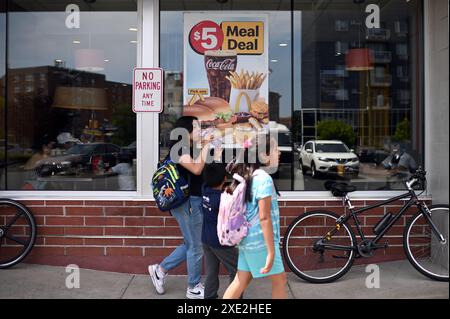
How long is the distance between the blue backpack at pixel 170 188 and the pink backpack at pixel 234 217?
97 centimetres

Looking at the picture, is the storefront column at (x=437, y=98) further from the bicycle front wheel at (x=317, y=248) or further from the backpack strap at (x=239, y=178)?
the backpack strap at (x=239, y=178)

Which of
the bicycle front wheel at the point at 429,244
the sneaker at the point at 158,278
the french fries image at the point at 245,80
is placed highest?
the french fries image at the point at 245,80

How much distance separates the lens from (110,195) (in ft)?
22.5

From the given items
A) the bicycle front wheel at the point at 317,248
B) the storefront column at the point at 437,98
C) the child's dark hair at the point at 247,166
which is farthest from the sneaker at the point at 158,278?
the storefront column at the point at 437,98

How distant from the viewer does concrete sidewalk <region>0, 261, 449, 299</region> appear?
5.75m

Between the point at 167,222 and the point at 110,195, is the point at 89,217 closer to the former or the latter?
the point at 110,195

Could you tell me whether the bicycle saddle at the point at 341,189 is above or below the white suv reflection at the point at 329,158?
below

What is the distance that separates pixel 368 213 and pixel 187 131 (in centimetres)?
255

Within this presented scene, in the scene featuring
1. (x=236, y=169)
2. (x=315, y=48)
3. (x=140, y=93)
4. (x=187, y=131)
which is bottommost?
(x=236, y=169)

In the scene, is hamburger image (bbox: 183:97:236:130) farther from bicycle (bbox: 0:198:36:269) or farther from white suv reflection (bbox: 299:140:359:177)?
bicycle (bbox: 0:198:36:269)

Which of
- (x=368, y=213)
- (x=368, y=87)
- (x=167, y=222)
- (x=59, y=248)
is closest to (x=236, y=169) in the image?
(x=167, y=222)

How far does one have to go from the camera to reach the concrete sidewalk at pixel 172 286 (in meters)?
5.75

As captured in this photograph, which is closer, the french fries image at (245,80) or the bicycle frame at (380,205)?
the bicycle frame at (380,205)
